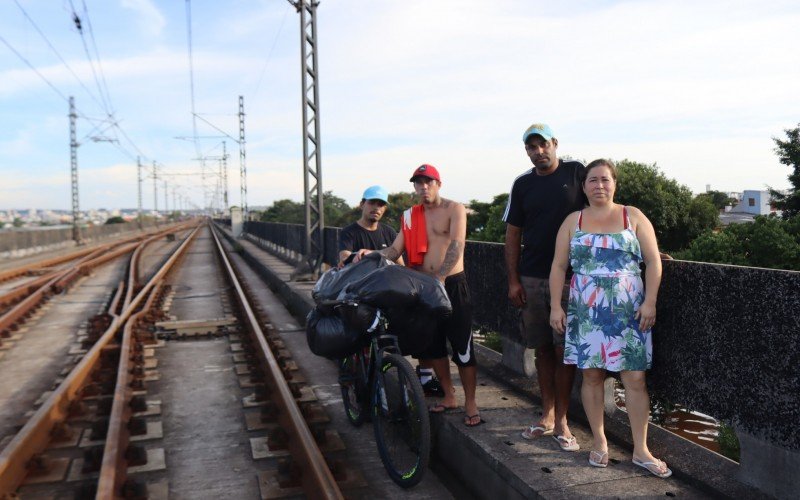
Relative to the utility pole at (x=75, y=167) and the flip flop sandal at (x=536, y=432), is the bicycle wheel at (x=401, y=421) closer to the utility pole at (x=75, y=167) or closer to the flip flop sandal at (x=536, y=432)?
the flip flop sandal at (x=536, y=432)

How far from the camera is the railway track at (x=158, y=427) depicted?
430cm

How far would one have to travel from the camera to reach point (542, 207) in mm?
4086

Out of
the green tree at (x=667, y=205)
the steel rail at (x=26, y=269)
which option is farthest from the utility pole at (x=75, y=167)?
the green tree at (x=667, y=205)

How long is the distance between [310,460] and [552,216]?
2.18 meters

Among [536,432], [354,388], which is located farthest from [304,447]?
[536,432]

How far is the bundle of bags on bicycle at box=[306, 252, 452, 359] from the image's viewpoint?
4.20m

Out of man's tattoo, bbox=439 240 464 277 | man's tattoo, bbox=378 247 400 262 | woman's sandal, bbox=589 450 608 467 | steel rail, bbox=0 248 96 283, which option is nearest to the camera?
woman's sandal, bbox=589 450 608 467

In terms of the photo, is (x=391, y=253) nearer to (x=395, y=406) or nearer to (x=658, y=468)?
(x=395, y=406)

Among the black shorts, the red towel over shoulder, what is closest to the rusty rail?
the black shorts

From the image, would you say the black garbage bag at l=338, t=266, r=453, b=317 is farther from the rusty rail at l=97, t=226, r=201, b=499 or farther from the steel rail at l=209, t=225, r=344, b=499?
the rusty rail at l=97, t=226, r=201, b=499

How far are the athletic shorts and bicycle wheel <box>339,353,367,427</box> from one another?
48.9 inches

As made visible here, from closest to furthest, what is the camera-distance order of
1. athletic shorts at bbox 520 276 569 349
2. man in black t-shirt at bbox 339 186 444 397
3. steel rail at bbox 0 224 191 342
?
1. athletic shorts at bbox 520 276 569 349
2. man in black t-shirt at bbox 339 186 444 397
3. steel rail at bbox 0 224 191 342

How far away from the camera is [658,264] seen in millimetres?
3482

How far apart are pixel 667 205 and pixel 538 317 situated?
27.9 meters
